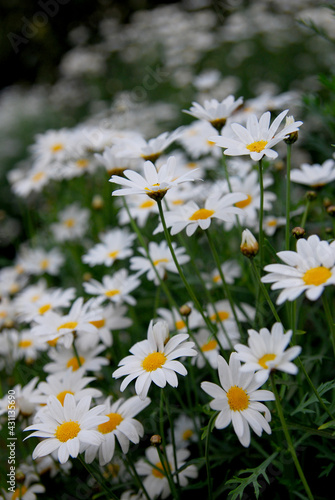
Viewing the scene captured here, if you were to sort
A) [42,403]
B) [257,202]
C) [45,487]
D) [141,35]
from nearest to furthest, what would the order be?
[42,403] < [45,487] < [257,202] < [141,35]

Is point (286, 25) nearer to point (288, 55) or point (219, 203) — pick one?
point (288, 55)

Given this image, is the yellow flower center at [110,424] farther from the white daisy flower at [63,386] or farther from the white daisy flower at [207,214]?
the white daisy flower at [207,214]

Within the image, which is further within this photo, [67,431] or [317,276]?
[67,431]

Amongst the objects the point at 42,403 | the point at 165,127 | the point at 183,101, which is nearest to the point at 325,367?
the point at 42,403

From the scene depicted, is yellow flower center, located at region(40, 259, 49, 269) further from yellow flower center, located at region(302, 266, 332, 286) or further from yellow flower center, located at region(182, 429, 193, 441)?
yellow flower center, located at region(302, 266, 332, 286)

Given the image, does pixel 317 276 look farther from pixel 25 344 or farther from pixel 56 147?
pixel 56 147

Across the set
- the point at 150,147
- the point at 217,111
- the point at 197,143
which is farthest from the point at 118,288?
the point at 197,143

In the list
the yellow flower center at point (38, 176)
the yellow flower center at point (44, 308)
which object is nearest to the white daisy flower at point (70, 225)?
the yellow flower center at point (38, 176)
